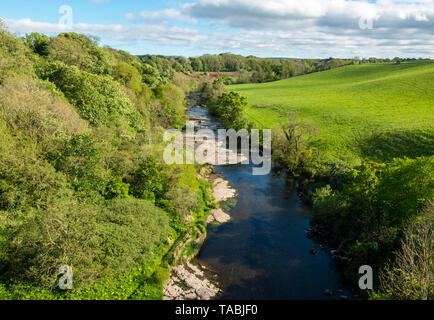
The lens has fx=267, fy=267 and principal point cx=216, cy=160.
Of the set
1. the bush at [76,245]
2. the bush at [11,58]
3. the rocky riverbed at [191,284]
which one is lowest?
the rocky riverbed at [191,284]

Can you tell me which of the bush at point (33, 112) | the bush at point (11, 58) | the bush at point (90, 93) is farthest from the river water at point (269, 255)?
the bush at point (11, 58)

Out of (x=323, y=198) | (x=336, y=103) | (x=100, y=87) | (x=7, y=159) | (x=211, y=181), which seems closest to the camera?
(x=7, y=159)

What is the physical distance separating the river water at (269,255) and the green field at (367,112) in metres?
19.0

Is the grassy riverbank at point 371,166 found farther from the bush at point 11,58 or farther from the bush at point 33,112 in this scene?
the bush at point 11,58

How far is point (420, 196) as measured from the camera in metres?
21.2

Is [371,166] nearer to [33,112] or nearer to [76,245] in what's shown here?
[76,245]

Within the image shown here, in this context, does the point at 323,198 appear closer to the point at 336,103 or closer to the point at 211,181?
the point at 211,181

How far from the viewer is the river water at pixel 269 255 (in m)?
22.2

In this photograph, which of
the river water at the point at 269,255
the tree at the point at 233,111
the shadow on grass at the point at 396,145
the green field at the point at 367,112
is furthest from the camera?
the tree at the point at 233,111

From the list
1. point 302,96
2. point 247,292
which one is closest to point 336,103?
point 302,96

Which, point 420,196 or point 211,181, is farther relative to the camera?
point 211,181

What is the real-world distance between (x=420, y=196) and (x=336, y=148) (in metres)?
29.9

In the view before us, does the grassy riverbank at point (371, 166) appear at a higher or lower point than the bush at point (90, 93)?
lower

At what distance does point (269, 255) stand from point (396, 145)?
34420 millimetres
